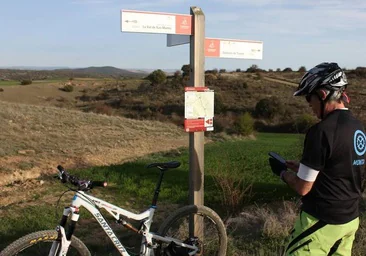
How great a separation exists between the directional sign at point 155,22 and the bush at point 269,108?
41463mm

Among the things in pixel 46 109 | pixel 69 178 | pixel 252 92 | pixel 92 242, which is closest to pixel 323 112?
pixel 69 178

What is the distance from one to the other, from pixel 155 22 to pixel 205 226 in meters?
2.21

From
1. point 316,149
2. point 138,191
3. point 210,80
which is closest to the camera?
point 316,149

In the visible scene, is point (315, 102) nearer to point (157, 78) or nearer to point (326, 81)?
point (326, 81)

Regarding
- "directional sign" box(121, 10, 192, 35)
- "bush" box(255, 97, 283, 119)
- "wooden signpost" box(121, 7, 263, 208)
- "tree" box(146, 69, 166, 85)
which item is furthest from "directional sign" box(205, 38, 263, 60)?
"tree" box(146, 69, 166, 85)

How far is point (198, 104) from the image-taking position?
4512 millimetres

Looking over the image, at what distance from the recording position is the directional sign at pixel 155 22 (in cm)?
399

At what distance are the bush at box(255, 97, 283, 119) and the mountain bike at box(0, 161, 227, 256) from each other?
41353 mm

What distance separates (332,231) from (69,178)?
2.01 meters

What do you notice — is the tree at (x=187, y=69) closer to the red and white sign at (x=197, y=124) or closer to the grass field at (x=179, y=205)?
the red and white sign at (x=197, y=124)

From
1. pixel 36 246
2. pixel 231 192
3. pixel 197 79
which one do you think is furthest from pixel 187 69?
pixel 36 246

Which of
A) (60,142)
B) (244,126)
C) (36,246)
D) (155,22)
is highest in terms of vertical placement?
(155,22)

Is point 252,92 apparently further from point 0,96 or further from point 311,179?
point 311,179

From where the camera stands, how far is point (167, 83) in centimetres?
6888
